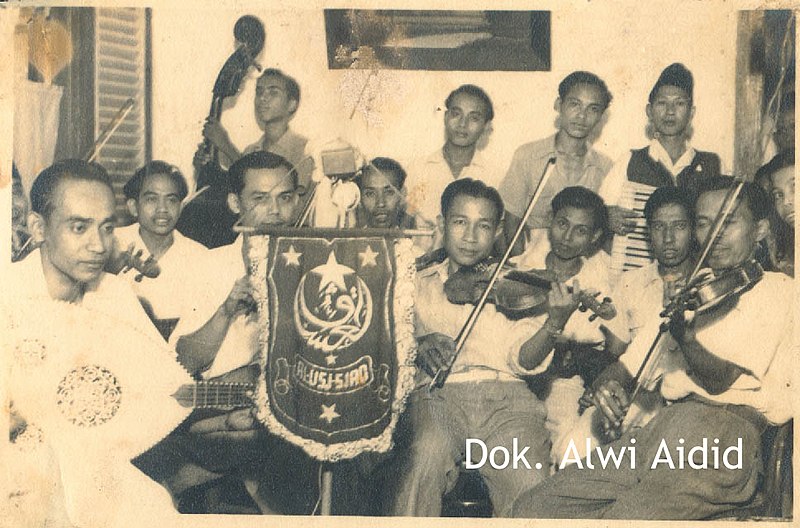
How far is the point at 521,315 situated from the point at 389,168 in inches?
23.6

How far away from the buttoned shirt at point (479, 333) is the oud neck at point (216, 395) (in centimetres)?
55

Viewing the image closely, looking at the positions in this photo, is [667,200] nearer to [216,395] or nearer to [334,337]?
[334,337]

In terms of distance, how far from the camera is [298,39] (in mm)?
2959

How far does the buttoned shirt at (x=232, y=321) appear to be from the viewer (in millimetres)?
2922

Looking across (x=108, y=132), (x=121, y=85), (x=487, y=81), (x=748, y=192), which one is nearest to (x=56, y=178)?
(x=108, y=132)

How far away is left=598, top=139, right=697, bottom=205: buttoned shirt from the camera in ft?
9.69

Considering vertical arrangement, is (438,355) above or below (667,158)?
below

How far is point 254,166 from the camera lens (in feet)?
9.66

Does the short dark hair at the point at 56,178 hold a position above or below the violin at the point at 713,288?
above

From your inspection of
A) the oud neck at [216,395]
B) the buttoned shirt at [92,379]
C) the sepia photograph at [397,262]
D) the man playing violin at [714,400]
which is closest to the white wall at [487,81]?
the sepia photograph at [397,262]

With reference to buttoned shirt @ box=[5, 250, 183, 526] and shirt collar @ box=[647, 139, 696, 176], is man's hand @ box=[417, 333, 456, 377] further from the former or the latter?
shirt collar @ box=[647, 139, 696, 176]

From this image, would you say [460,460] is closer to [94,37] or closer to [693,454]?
[693,454]

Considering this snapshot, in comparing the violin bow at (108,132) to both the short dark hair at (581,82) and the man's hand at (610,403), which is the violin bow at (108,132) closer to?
the short dark hair at (581,82)

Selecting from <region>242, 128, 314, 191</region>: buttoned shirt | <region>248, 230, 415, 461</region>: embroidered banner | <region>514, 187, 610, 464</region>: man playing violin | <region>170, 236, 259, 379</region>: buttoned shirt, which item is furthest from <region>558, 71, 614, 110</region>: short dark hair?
<region>170, 236, 259, 379</region>: buttoned shirt
